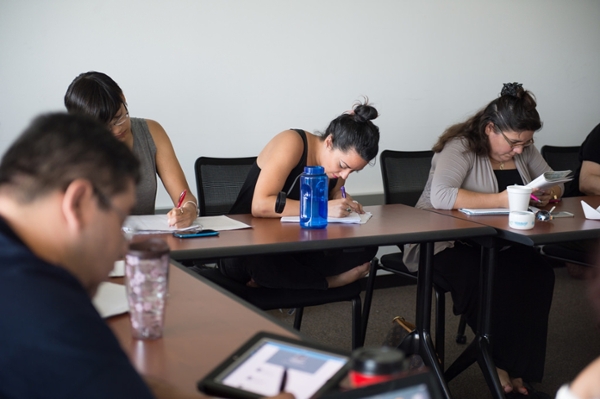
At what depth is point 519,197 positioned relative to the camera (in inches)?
96.6

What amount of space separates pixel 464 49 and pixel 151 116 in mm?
2102

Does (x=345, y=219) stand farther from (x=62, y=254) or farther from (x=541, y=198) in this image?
(x=62, y=254)

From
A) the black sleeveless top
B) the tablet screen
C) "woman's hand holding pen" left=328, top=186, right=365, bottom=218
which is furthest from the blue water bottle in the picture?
the tablet screen

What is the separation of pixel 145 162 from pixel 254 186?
45cm

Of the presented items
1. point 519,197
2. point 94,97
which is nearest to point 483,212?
point 519,197

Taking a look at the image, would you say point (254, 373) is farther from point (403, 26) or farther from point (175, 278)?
point (403, 26)

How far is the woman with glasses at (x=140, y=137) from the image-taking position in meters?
2.24

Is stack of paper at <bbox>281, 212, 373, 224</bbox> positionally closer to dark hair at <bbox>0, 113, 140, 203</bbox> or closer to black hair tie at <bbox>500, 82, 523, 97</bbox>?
black hair tie at <bbox>500, 82, 523, 97</bbox>

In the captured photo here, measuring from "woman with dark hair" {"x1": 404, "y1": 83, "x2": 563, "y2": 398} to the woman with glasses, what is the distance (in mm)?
1006

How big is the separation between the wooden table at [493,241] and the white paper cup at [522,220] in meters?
0.02

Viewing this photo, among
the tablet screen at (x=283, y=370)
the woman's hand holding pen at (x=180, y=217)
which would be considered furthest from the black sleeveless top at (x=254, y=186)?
the tablet screen at (x=283, y=370)

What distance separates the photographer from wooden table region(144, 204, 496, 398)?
77.0 inches

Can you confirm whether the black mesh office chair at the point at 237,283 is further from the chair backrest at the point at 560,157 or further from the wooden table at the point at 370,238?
the chair backrest at the point at 560,157

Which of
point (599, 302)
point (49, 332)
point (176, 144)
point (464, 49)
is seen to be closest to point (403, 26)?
point (464, 49)
